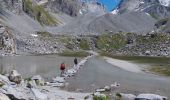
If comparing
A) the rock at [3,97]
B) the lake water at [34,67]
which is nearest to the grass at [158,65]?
the lake water at [34,67]

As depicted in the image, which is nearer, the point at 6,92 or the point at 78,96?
the point at 6,92

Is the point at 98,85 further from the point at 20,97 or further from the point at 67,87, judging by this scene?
the point at 20,97

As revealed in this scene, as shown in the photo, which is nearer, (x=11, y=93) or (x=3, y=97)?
(x=3, y=97)

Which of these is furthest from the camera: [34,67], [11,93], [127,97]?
[34,67]

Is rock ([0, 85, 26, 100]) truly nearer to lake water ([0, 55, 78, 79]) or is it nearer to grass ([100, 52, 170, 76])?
lake water ([0, 55, 78, 79])

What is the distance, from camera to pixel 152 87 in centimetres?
Answer: 5859

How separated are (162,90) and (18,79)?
61.5 feet

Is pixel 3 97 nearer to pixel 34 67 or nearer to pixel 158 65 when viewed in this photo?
pixel 34 67

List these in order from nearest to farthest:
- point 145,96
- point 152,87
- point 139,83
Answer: point 145,96 < point 152,87 < point 139,83

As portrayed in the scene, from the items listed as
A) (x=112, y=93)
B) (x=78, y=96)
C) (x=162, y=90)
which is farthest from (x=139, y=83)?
(x=78, y=96)

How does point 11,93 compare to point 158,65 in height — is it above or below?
above

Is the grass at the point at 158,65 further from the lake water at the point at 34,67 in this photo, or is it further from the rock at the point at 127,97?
the rock at the point at 127,97

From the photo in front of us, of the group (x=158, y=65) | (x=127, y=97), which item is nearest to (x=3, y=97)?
(x=127, y=97)

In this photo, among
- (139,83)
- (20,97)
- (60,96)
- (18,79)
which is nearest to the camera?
(20,97)
